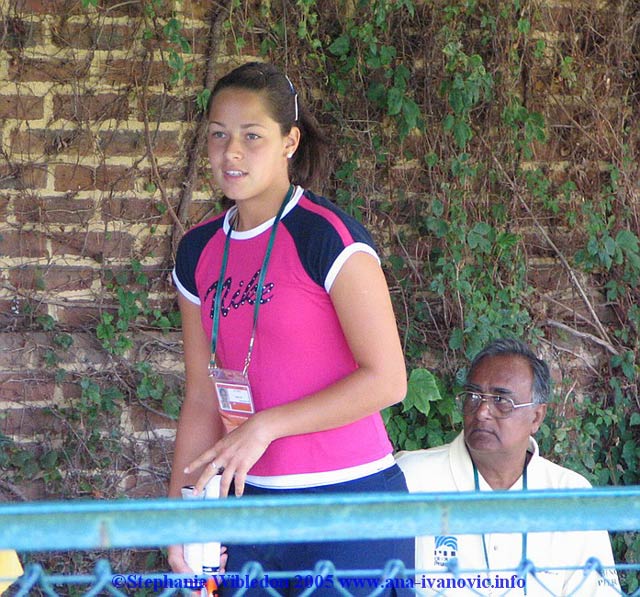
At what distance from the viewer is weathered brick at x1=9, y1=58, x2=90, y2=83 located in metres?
3.39

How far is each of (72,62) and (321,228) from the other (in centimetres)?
186

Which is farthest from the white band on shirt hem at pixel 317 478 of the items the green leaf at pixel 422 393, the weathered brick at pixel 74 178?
the weathered brick at pixel 74 178

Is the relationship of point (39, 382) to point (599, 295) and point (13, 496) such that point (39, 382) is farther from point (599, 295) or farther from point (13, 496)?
point (599, 295)

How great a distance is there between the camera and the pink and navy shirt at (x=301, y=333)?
1.90 metres

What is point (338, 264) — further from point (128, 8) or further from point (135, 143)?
point (128, 8)

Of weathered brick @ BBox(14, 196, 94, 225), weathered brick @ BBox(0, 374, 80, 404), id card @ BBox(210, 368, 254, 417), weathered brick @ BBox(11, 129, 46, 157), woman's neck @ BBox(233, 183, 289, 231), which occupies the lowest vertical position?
id card @ BBox(210, 368, 254, 417)

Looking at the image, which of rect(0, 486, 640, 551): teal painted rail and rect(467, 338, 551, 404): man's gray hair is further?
rect(467, 338, 551, 404): man's gray hair

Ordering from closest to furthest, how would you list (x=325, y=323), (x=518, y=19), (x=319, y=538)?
1. (x=319, y=538)
2. (x=325, y=323)
3. (x=518, y=19)

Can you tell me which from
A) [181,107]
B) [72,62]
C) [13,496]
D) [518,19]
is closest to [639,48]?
[518,19]

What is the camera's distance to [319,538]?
988mm

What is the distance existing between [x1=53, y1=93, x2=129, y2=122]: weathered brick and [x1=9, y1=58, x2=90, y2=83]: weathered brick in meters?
0.07

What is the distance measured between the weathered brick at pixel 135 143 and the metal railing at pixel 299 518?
2641mm

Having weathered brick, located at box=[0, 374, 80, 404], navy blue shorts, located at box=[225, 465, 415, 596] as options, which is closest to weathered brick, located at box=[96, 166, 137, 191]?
weathered brick, located at box=[0, 374, 80, 404]

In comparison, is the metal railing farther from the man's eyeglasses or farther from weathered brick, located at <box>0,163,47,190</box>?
weathered brick, located at <box>0,163,47,190</box>
